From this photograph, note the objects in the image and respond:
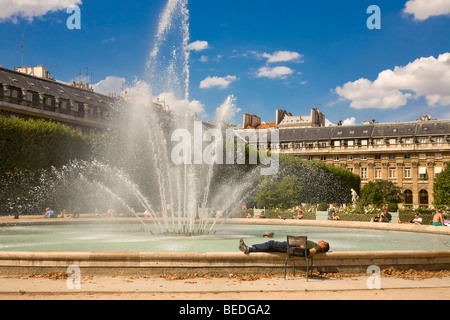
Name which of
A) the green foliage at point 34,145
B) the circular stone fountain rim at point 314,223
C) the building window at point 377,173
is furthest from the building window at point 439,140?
the circular stone fountain rim at point 314,223

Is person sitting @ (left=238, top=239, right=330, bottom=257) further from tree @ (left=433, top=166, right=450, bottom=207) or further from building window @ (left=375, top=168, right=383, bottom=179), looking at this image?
A: building window @ (left=375, top=168, right=383, bottom=179)

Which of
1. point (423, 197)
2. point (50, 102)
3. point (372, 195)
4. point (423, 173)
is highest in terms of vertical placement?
point (50, 102)

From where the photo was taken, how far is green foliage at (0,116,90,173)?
3503 centimetres

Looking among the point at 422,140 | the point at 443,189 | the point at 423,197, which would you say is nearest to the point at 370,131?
the point at 422,140

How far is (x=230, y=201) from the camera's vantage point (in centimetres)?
4028

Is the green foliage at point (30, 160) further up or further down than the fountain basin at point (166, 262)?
further up

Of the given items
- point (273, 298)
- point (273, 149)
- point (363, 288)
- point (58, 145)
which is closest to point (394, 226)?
point (363, 288)

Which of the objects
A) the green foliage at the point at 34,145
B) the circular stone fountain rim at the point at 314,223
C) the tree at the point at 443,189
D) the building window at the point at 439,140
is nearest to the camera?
the circular stone fountain rim at the point at 314,223

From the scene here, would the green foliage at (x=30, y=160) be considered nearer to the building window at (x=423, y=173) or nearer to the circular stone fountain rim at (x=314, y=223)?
the circular stone fountain rim at (x=314, y=223)

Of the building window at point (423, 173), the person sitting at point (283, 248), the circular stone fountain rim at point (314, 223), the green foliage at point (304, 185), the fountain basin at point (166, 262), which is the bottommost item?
the circular stone fountain rim at point (314, 223)

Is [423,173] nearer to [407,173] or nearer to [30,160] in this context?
[407,173]

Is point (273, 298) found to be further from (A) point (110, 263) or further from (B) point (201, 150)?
(B) point (201, 150)

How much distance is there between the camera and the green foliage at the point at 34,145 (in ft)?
115

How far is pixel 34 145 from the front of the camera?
119 ft
